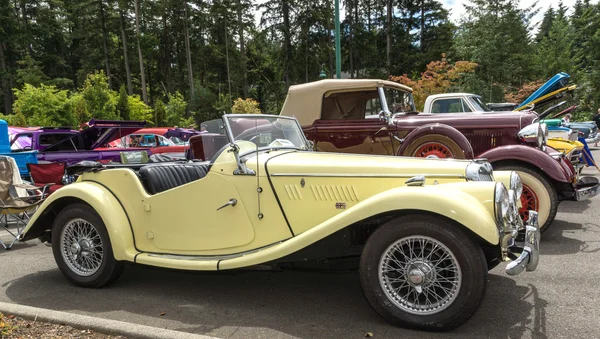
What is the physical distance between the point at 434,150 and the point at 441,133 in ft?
0.96

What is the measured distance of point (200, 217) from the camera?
3555mm

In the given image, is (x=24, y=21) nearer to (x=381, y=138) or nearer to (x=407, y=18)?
(x=407, y=18)

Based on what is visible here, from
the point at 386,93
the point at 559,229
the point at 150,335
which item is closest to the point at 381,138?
the point at 386,93

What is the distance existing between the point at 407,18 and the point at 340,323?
38.5 metres

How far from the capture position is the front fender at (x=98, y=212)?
374 centimetres

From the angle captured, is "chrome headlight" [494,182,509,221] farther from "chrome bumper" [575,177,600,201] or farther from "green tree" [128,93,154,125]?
"green tree" [128,93,154,125]

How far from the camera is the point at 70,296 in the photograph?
12.2ft

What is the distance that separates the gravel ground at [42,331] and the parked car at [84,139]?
8.78 metres

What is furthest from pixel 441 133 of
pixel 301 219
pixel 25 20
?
pixel 25 20

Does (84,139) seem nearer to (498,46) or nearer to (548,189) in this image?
(548,189)

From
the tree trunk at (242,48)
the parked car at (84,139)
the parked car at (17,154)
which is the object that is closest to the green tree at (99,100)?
the parked car at (84,139)

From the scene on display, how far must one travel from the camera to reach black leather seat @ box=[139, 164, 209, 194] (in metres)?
3.92

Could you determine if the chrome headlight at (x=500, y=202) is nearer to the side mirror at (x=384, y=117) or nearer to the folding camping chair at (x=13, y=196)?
the side mirror at (x=384, y=117)

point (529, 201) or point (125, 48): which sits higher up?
point (125, 48)
